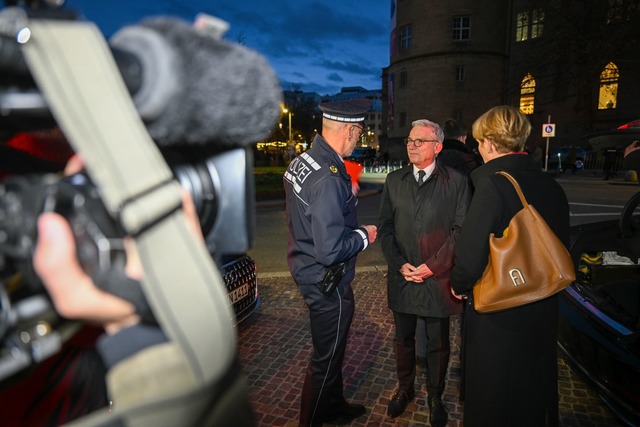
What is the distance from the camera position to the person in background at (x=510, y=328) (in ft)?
7.09

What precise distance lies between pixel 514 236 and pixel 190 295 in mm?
1867

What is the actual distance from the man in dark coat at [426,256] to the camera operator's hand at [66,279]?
2.56 metres

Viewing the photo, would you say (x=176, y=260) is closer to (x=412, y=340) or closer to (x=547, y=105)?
(x=412, y=340)

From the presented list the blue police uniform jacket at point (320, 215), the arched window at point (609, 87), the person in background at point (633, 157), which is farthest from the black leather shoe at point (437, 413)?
the arched window at point (609, 87)

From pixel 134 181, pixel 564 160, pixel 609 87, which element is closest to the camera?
pixel 134 181

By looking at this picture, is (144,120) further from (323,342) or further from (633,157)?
(633,157)

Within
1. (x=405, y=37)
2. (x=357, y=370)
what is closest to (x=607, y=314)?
(x=357, y=370)

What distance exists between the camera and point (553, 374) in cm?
228

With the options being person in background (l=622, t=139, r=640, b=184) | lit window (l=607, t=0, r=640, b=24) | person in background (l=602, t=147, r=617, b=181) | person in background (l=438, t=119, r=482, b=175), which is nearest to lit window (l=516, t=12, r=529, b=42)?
lit window (l=607, t=0, r=640, b=24)

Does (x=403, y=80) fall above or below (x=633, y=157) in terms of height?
above

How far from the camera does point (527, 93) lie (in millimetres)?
35781

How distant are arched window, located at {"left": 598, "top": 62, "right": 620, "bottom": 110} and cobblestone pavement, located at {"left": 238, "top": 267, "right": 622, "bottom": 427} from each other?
35868 millimetres

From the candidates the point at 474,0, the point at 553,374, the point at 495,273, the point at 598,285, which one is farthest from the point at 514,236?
the point at 474,0

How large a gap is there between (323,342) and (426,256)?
1.01 metres
